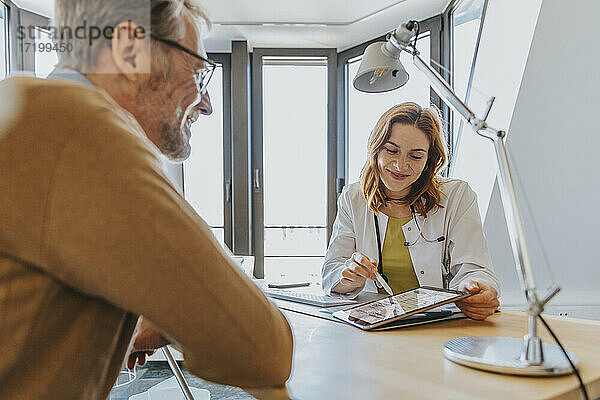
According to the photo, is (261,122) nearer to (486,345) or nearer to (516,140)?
(516,140)

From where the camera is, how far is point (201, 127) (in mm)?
3594

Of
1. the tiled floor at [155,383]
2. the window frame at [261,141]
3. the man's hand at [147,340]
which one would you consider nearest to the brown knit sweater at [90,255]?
the man's hand at [147,340]

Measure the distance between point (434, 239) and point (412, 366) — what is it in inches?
33.2

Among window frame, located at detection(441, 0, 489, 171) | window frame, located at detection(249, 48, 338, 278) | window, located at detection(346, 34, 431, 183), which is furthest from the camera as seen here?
window frame, located at detection(249, 48, 338, 278)

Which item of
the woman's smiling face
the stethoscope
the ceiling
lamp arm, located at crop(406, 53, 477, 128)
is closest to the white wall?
the woman's smiling face

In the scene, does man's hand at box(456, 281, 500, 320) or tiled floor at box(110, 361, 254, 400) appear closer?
man's hand at box(456, 281, 500, 320)

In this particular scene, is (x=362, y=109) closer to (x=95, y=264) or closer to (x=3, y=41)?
(x=3, y=41)

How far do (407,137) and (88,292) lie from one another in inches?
51.6

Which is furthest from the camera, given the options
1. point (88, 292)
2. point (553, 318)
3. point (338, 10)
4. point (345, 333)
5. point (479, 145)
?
point (338, 10)

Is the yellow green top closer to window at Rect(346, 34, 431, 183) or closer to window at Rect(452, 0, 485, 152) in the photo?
window at Rect(452, 0, 485, 152)

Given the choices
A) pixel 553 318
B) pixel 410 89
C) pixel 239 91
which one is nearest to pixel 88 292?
pixel 553 318

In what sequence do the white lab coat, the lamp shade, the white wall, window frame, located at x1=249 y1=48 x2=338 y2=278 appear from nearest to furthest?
the lamp shade → the white lab coat → the white wall → window frame, located at x1=249 y1=48 x2=338 y2=278

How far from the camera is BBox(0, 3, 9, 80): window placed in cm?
87

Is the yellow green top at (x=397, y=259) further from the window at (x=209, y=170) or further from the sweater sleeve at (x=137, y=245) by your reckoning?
the window at (x=209, y=170)
